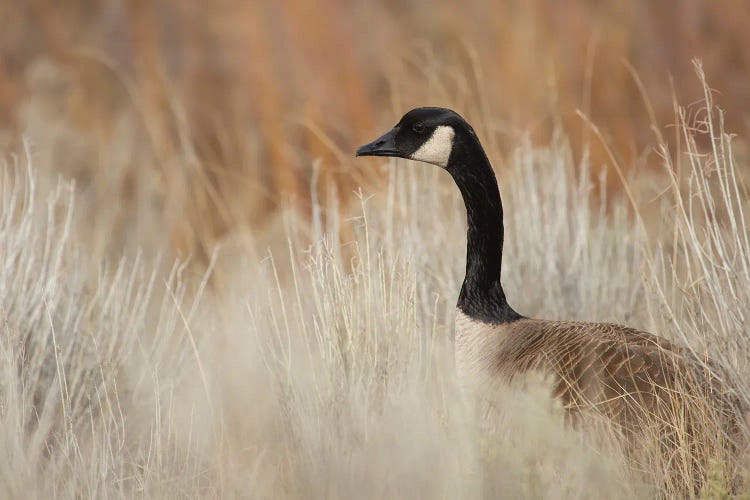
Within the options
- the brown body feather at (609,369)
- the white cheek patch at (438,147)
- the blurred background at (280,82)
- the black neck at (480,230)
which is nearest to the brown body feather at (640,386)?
the brown body feather at (609,369)

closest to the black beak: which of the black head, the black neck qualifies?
the black head

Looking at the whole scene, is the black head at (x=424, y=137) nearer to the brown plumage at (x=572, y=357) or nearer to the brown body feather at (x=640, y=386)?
the brown plumage at (x=572, y=357)

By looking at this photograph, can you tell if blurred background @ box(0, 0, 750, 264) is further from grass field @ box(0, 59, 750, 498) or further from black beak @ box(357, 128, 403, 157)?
black beak @ box(357, 128, 403, 157)

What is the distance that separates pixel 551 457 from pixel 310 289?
2.27 m

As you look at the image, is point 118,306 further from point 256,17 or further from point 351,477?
point 256,17

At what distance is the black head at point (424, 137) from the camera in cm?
369

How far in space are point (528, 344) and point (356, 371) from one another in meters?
0.55

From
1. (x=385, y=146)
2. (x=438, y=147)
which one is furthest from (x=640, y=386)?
(x=385, y=146)

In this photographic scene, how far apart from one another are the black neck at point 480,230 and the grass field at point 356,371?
0.65 feet

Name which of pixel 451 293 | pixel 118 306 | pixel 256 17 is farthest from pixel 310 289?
pixel 256 17

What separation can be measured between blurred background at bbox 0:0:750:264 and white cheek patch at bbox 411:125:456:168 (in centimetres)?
338

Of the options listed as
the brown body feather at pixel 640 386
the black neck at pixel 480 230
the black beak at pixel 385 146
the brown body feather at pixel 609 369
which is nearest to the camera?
the brown body feather at pixel 640 386

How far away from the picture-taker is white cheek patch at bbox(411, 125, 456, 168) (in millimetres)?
3697

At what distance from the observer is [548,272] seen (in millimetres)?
4621
